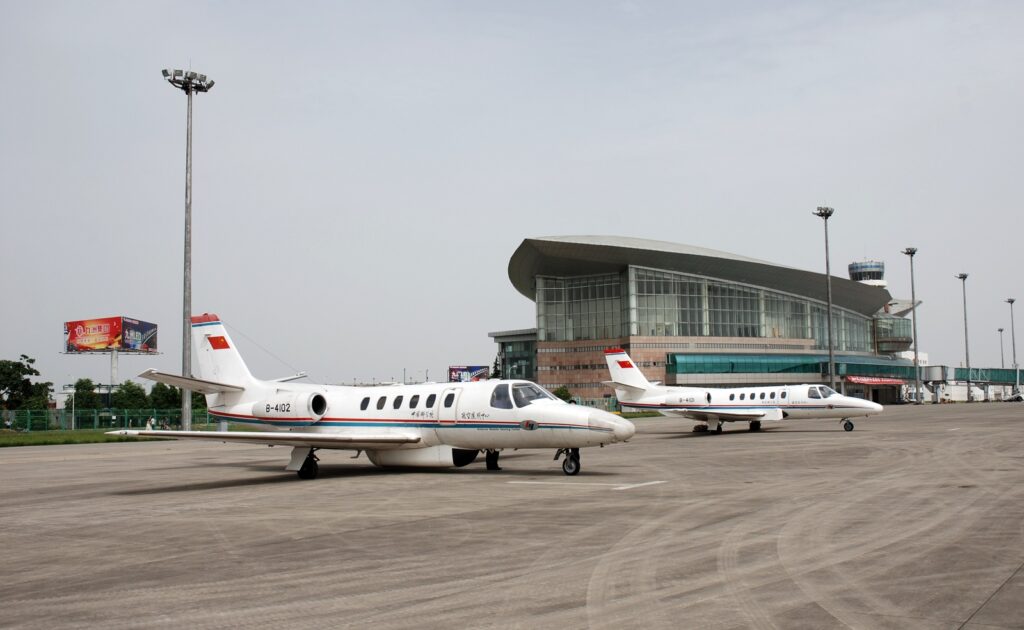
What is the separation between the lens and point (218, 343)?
1000 inches

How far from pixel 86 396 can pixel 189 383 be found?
9280 centimetres

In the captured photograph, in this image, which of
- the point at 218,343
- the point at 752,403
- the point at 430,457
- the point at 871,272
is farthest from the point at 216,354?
the point at 871,272

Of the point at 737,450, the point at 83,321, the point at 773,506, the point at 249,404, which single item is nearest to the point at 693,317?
the point at 83,321

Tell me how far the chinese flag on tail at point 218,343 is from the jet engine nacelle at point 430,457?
708 centimetres

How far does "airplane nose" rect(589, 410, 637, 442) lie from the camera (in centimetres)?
1777

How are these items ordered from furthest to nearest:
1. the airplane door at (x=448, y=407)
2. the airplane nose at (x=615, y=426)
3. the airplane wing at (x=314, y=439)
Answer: the airplane door at (x=448, y=407) → the airplane wing at (x=314, y=439) → the airplane nose at (x=615, y=426)

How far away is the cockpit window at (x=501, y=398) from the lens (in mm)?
19438

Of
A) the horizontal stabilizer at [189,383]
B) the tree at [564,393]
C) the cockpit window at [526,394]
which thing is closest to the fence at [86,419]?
the horizontal stabilizer at [189,383]

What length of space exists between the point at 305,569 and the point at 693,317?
110m

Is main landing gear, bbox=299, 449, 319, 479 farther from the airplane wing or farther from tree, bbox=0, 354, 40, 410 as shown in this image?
tree, bbox=0, 354, 40, 410

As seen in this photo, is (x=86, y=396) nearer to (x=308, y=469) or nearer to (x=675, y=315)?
(x=675, y=315)

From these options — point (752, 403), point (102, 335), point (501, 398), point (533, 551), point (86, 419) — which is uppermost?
point (102, 335)

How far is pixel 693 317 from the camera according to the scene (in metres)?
115

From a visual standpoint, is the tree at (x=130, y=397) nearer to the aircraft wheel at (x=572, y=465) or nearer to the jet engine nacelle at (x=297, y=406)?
the jet engine nacelle at (x=297, y=406)
